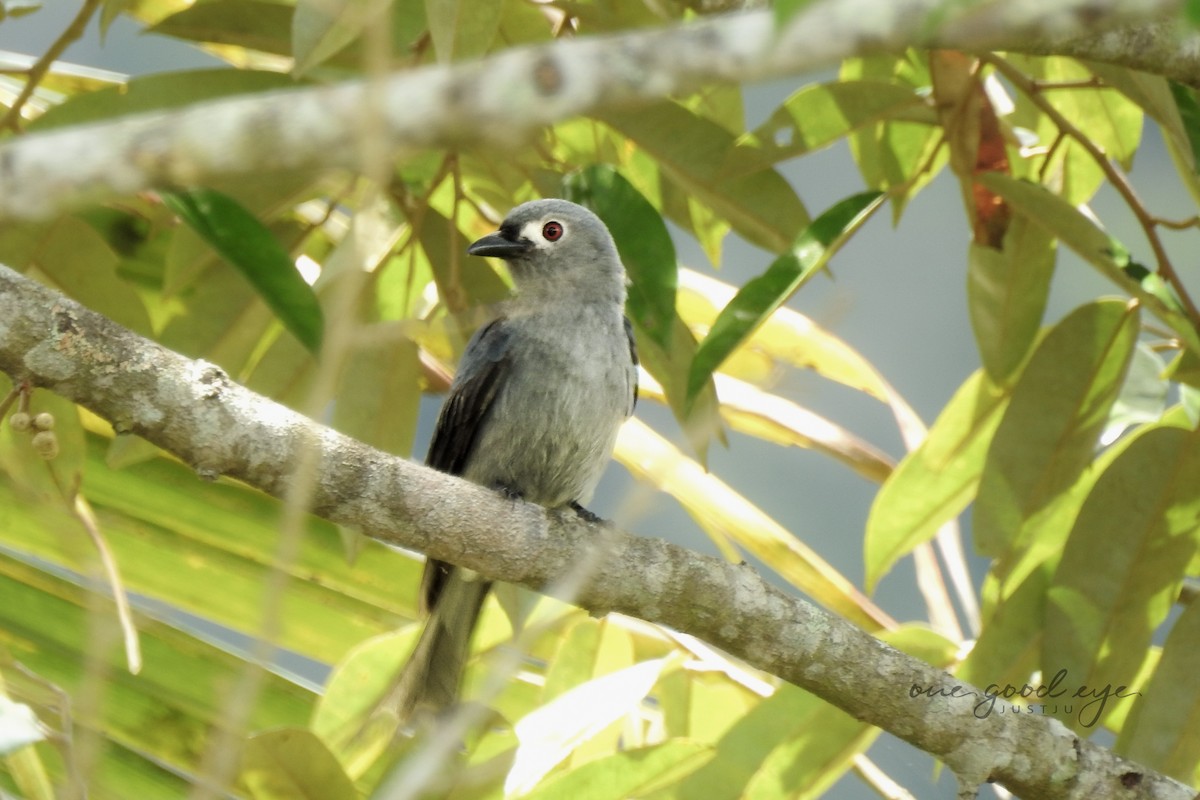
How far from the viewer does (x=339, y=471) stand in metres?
2.51

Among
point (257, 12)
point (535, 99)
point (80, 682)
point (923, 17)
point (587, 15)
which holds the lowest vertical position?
point (80, 682)

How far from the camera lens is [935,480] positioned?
12.8 feet

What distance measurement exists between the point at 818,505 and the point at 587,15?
416 centimetres

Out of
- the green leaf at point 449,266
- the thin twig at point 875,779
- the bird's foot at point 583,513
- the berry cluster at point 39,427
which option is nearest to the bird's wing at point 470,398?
the green leaf at point 449,266

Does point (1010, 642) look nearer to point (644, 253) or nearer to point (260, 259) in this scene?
point (644, 253)

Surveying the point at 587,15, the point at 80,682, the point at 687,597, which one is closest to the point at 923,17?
the point at 687,597

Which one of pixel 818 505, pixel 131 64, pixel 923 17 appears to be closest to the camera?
pixel 923 17

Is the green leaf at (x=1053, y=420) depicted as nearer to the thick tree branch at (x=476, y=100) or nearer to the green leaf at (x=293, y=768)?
the green leaf at (x=293, y=768)

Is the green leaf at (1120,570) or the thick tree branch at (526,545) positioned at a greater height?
the green leaf at (1120,570)

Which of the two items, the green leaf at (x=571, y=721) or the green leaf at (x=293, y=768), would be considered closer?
the green leaf at (x=293, y=768)

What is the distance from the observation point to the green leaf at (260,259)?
2781 mm

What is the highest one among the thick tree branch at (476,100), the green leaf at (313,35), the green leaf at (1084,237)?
the green leaf at (1084,237)

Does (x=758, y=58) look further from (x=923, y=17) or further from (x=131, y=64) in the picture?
(x=131, y=64)

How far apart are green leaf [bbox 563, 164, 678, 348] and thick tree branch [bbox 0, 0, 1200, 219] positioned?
2.15 meters
